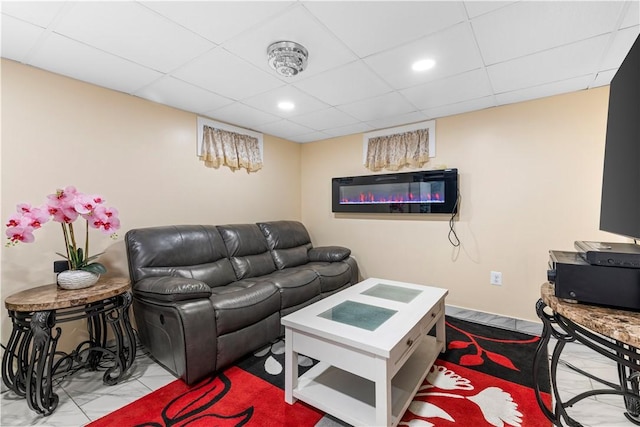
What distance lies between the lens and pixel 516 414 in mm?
1594

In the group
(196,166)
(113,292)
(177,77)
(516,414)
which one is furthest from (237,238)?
(516,414)

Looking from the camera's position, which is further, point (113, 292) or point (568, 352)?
point (568, 352)

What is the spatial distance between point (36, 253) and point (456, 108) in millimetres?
3790

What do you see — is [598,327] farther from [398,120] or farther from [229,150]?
[229,150]

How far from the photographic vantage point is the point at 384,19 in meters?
1.56

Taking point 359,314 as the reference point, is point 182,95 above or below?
above

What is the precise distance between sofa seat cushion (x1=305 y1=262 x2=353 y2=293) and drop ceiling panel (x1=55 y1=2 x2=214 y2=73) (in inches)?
87.6

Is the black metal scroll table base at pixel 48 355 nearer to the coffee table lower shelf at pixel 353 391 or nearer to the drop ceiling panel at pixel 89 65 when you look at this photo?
the coffee table lower shelf at pixel 353 391

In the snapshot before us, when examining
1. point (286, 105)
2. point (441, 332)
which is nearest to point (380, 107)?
point (286, 105)

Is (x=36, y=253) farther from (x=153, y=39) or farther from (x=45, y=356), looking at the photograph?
(x=153, y=39)

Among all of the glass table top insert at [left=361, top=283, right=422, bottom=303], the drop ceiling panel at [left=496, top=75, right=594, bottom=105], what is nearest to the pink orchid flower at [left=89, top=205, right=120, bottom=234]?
the glass table top insert at [left=361, top=283, right=422, bottom=303]

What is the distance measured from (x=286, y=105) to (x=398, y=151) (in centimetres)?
148

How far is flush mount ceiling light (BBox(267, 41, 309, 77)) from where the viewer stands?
5.88 feet

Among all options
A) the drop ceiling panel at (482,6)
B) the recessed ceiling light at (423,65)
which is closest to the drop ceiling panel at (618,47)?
the drop ceiling panel at (482,6)
